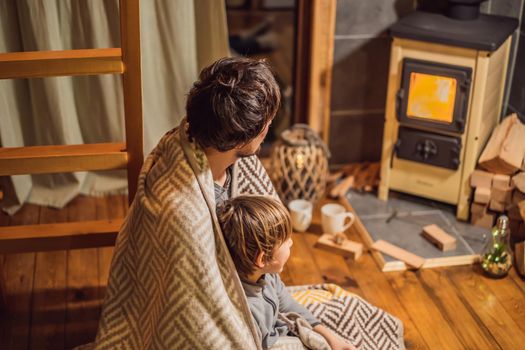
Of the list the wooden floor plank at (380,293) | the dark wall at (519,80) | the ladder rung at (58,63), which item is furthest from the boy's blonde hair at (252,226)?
the dark wall at (519,80)

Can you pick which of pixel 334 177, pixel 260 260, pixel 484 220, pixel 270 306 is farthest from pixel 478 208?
pixel 260 260

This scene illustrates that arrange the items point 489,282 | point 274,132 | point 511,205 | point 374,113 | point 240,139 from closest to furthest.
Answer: point 240,139
point 489,282
point 511,205
point 374,113
point 274,132

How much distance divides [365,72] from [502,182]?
76 cm

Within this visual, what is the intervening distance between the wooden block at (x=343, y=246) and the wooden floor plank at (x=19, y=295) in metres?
1.03

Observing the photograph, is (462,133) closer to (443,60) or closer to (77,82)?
(443,60)

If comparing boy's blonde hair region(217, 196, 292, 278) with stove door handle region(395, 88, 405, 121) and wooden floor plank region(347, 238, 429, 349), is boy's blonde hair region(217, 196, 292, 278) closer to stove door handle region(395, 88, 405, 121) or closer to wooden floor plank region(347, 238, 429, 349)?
wooden floor plank region(347, 238, 429, 349)

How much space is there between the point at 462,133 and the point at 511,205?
0.32 m

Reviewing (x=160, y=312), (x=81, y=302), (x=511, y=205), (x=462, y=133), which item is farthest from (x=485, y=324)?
(x=81, y=302)

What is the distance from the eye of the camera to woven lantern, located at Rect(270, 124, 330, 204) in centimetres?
287

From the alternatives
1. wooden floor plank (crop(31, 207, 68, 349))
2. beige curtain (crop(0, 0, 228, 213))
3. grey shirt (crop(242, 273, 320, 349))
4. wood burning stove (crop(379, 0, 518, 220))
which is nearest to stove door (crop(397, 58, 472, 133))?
wood burning stove (crop(379, 0, 518, 220))

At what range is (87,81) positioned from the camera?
2883 millimetres

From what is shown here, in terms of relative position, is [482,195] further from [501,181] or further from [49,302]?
[49,302]

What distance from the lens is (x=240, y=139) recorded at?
65.1 inches

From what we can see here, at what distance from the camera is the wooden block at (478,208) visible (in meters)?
2.83
